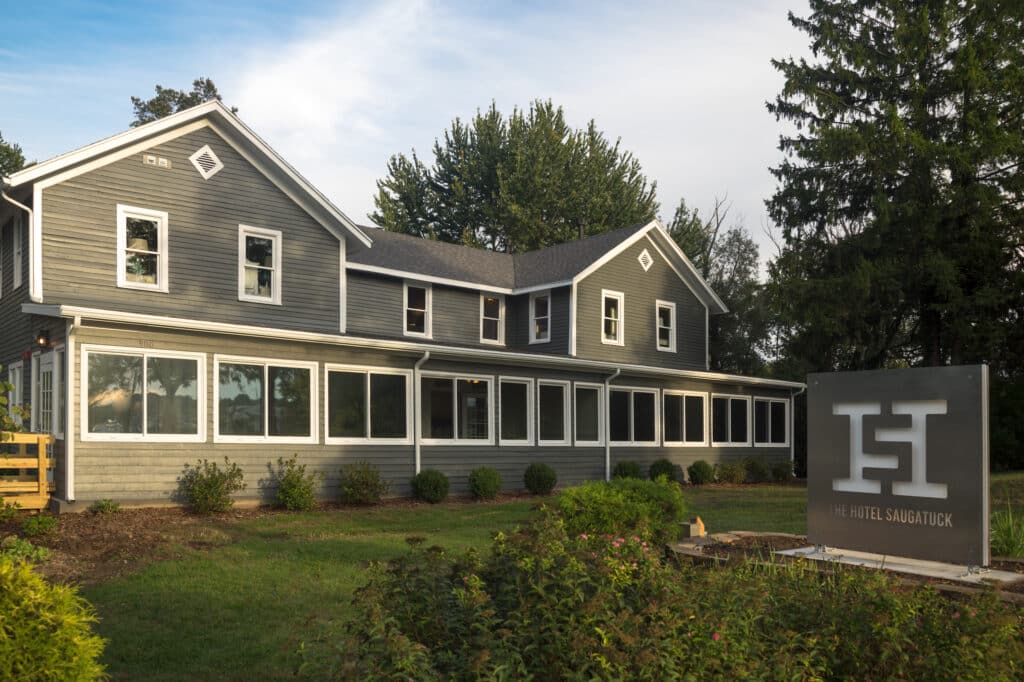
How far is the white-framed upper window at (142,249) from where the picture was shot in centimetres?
1759

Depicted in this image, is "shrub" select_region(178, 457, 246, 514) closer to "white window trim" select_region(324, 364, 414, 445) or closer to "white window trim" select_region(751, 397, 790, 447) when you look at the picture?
"white window trim" select_region(324, 364, 414, 445)

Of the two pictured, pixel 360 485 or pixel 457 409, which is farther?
pixel 457 409

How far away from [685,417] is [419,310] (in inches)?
339

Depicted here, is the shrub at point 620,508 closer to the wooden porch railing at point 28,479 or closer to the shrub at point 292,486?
the shrub at point 292,486

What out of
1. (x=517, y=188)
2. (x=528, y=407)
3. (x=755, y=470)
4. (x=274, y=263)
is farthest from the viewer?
(x=517, y=188)

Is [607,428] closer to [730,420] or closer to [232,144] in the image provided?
[730,420]

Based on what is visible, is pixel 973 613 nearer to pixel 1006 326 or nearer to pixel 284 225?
pixel 284 225

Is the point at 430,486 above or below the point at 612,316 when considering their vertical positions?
below

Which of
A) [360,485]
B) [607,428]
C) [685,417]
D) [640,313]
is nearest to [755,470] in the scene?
[685,417]

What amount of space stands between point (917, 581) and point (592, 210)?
34.6m

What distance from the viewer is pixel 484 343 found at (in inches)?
1030

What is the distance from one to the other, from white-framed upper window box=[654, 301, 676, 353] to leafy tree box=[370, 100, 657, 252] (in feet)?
38.8

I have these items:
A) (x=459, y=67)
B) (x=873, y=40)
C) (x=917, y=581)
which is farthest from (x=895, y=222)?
(x=917, y=581)

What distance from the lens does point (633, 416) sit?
24.5m
